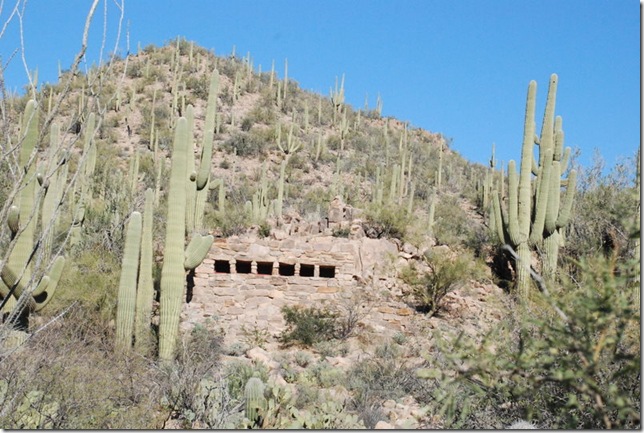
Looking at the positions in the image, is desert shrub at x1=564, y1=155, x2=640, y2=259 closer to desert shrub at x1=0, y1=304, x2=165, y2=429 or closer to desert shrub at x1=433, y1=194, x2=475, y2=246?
desert shrub at x1=433, y1=194, x2=475, y2=246

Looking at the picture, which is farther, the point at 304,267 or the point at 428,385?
the point at 304,267

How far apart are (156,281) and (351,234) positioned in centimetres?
472

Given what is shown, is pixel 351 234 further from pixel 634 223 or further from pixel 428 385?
pixel 634 223

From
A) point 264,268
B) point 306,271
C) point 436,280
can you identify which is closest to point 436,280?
point 436,280

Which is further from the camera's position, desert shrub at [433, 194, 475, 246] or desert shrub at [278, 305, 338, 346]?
desert shrub at [433, 194, 475, 246]

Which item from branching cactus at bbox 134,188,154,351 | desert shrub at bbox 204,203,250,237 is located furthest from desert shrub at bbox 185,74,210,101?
branching cactus at bbox 134,188,154,351

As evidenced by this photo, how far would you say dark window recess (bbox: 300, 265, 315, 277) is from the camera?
13.5 metres

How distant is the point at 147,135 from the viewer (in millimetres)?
30172

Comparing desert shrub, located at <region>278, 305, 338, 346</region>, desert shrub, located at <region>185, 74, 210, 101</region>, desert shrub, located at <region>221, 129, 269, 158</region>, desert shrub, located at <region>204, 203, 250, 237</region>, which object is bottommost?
desert shrub, located at <region>278, 305, 338, 346</region>

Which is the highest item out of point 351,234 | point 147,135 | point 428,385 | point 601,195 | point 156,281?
point 147,135

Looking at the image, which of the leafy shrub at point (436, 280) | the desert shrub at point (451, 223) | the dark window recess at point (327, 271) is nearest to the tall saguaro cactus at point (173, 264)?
the dark window recess at point (327, 271)

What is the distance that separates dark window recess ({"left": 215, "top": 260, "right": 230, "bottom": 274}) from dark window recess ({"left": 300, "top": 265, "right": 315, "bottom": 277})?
156 centimetres

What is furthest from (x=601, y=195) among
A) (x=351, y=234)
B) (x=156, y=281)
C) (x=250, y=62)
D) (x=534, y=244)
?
(x=250, y=62)

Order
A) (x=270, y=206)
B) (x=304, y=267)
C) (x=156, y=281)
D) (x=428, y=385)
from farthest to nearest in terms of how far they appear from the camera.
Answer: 1. (x=270, y=206)
2. (x=304, y=267)
3. (x=156, y=281)
4. (x=428, y=385)
